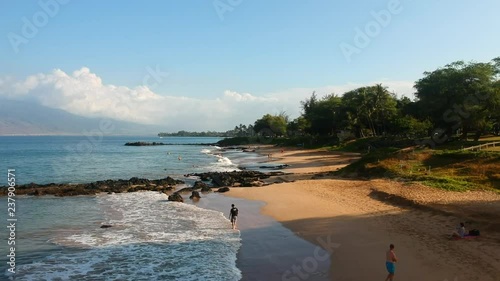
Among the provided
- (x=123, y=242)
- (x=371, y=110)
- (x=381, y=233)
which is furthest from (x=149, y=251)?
(x=371, y=110)

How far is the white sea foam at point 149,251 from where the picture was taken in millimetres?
15383

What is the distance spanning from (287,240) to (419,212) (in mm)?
9568

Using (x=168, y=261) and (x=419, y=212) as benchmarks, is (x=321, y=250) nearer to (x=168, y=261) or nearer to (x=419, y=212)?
(x=168, y=261)

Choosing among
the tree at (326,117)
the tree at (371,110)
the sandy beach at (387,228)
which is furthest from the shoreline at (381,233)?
the tree at (326,117)

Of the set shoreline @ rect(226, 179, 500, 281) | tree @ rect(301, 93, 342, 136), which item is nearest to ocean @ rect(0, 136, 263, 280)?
shoreline @ rect(226, 179, 500, 281)

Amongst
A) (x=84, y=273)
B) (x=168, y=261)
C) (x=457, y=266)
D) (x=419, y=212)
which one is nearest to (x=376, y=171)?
(x=419, y=212)

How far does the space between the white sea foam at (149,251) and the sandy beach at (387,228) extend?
2.28 metres

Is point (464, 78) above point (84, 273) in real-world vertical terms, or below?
above

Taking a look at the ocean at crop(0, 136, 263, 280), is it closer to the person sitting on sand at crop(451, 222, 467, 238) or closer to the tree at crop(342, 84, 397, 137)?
the person sitting on sand at crop(451, 222, 467, 238)

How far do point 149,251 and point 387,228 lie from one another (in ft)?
42.0

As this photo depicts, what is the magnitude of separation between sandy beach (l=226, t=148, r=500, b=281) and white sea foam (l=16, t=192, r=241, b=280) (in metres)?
2.28

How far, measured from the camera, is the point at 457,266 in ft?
47.4

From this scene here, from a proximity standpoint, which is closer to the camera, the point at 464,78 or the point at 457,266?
the point at 457,266

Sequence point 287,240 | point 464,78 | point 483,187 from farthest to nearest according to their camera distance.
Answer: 1. point 464,78
2. point 483,187
3. point 287,240
